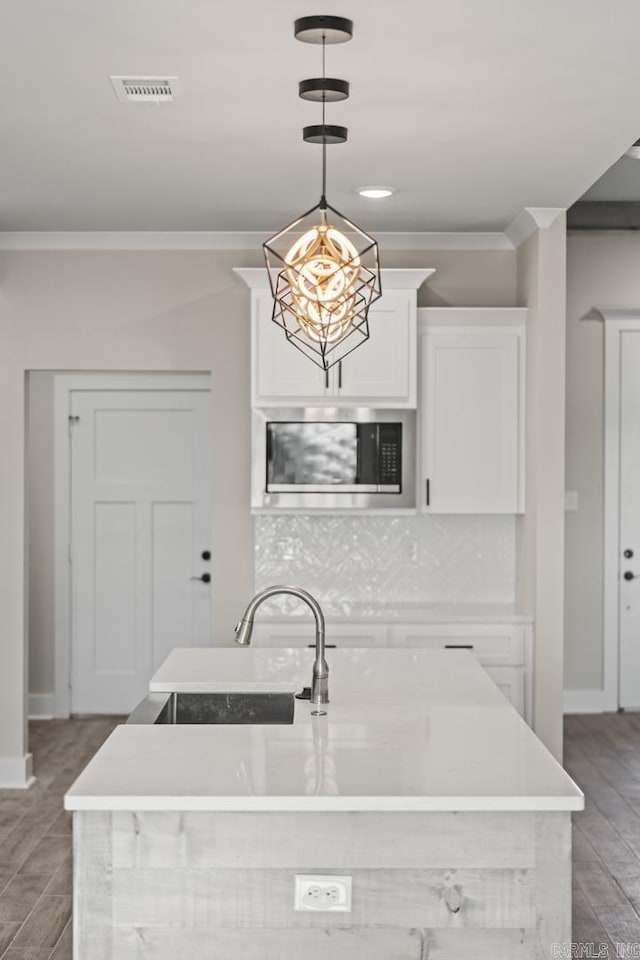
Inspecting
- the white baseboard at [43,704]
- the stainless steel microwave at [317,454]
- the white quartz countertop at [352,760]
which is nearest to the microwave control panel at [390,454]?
the stainless steel microwave at [317,454]

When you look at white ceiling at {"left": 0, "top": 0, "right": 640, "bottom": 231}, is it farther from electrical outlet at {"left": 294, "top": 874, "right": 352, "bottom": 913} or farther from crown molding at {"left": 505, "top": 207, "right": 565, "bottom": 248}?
electrical outlet at {"left": 294, "top": 874, "right": 352, "bottom": 913}

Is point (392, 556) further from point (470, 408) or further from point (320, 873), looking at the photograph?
point (320, 873)

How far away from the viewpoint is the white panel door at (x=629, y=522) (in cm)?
644

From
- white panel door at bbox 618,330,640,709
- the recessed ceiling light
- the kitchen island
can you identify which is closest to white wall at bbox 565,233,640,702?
white panel door at bbox 618,330,640,709

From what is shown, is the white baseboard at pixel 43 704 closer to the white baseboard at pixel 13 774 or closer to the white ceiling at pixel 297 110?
the white baseboard at pixel 13 774

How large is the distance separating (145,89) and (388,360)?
2.05m

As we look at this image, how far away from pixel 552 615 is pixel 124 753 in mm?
2773

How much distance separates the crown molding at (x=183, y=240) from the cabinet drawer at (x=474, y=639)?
1832mm

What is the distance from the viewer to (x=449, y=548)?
5.37 m

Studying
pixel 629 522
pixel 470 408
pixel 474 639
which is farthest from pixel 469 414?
pixel 629 522

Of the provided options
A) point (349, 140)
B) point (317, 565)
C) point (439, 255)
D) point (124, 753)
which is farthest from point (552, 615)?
point (124, 753)

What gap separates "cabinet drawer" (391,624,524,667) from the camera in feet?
16.0

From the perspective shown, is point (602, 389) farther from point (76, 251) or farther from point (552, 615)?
point (76, 251)

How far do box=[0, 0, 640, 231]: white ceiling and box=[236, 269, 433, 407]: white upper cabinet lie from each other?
0.38m
